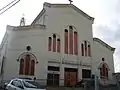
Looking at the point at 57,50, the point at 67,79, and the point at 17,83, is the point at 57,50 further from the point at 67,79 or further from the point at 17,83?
the point at 17,83

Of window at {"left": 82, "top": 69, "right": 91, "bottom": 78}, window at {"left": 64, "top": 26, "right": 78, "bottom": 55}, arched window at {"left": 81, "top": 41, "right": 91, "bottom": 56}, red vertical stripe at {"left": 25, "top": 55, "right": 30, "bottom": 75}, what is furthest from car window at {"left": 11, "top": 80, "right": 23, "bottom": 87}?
arched window at {"left": 81, "top": 41, "right": 91, "bottom": 56}

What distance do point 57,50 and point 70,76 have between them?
12.1 ft

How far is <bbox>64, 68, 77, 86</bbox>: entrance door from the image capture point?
27531mm

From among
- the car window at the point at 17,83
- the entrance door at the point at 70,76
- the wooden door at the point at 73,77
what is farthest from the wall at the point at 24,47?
the car window at the point at 17,83

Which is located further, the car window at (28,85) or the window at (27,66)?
the window at (27,66)

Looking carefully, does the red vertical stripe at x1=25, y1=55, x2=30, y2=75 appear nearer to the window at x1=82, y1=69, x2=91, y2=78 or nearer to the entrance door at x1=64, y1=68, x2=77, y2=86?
the entrance door at x1=64, y1=68, x2=77, y2=86

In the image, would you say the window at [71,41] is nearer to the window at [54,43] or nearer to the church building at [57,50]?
the church building at [57,50]

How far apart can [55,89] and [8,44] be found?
8517 millimetres

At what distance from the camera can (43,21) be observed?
29344 mm

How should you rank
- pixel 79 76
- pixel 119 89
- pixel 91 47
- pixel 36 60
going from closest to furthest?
pixel 119 89 → pixel 36 60 → pixel 79 76 → pixel 91 47

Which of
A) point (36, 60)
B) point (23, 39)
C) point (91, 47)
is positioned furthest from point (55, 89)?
point (91, 47)

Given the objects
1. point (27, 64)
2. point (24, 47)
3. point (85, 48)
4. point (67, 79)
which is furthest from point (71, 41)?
point (27, 64)

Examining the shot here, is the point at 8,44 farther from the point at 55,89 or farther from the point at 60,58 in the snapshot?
the point at 55,89

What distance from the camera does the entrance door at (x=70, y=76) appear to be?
2753 centimetres
